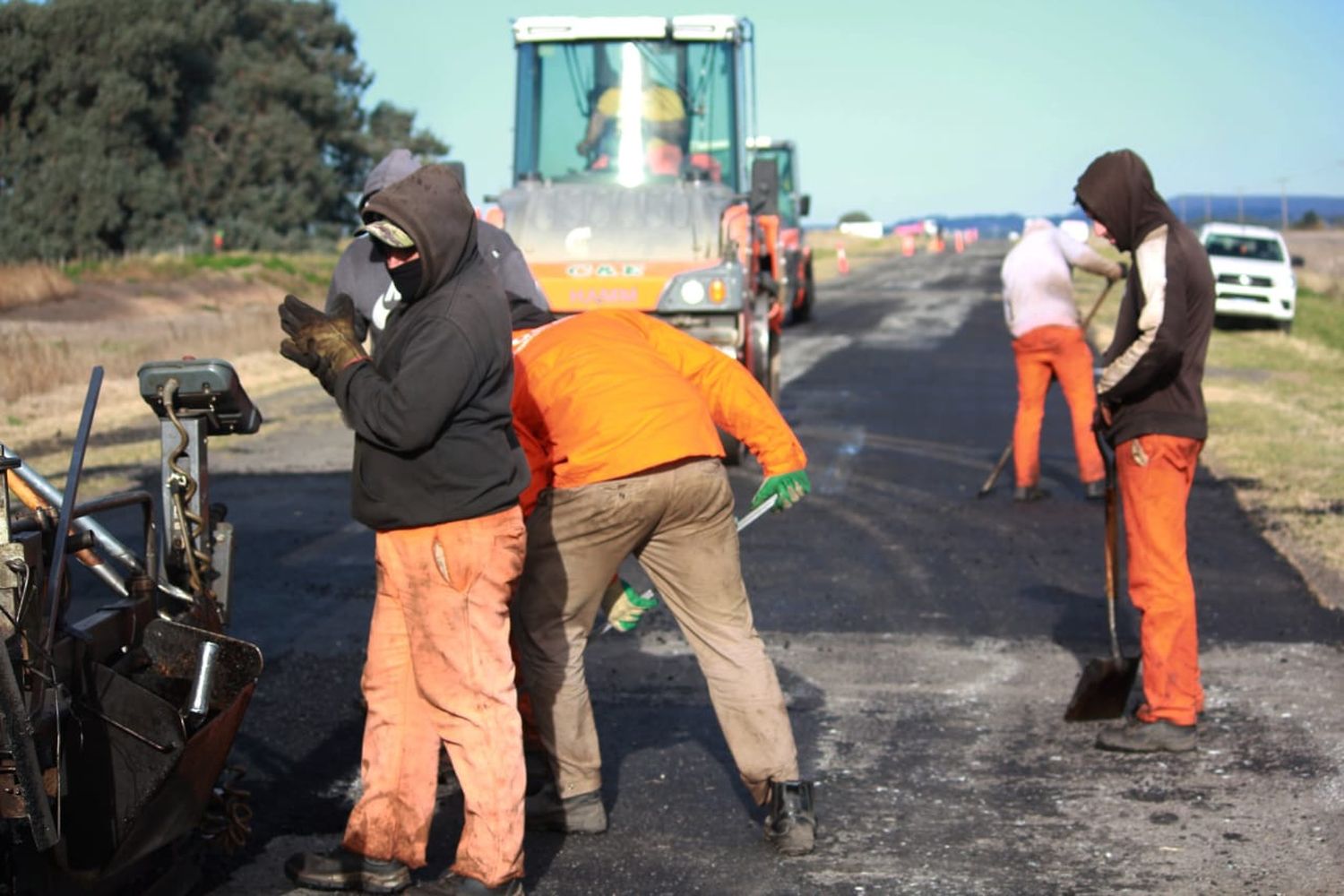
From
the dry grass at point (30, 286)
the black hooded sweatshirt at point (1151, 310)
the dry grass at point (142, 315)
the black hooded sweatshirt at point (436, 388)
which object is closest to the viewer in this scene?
the black hooded sweatshirt at point (436, 388)

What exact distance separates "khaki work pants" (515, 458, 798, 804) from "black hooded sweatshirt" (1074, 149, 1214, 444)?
186cm

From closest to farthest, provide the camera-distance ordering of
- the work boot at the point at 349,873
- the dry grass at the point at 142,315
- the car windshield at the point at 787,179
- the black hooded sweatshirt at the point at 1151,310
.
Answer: the work boot at the point at 349,873, the black hooded sweatshirt at the point at 1151,310, the dry grass at the point at 142,315, the car windshield at the point at 787,179

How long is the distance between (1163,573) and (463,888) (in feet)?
9.46

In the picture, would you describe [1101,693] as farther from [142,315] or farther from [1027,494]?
[142,315]

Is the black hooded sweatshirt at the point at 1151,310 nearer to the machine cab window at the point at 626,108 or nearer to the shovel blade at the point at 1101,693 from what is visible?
the shovel blade at the point at 1101,693

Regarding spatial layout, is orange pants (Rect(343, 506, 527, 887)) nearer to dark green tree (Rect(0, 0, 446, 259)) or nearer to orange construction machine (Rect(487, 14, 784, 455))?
orange construction machine (Rect(487, 14, 784, 455))

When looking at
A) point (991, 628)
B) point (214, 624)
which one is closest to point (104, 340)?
point (991, 628)

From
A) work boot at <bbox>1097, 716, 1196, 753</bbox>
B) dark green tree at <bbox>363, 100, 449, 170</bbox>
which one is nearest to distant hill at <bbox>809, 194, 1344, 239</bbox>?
dark green tree at <bbox>363, 100, 449, 170</bbox>

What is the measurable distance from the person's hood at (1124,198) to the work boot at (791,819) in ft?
8.17

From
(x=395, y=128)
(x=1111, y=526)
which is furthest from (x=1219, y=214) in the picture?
(x=1111, y=526)

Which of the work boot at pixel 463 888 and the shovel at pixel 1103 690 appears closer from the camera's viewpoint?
the work boot at pixel 463 888

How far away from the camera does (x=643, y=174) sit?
13406mm

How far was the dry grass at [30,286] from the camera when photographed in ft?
91.4

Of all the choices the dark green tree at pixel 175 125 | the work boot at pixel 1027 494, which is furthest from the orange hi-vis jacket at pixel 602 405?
the dark green tree at pixel 175 125
